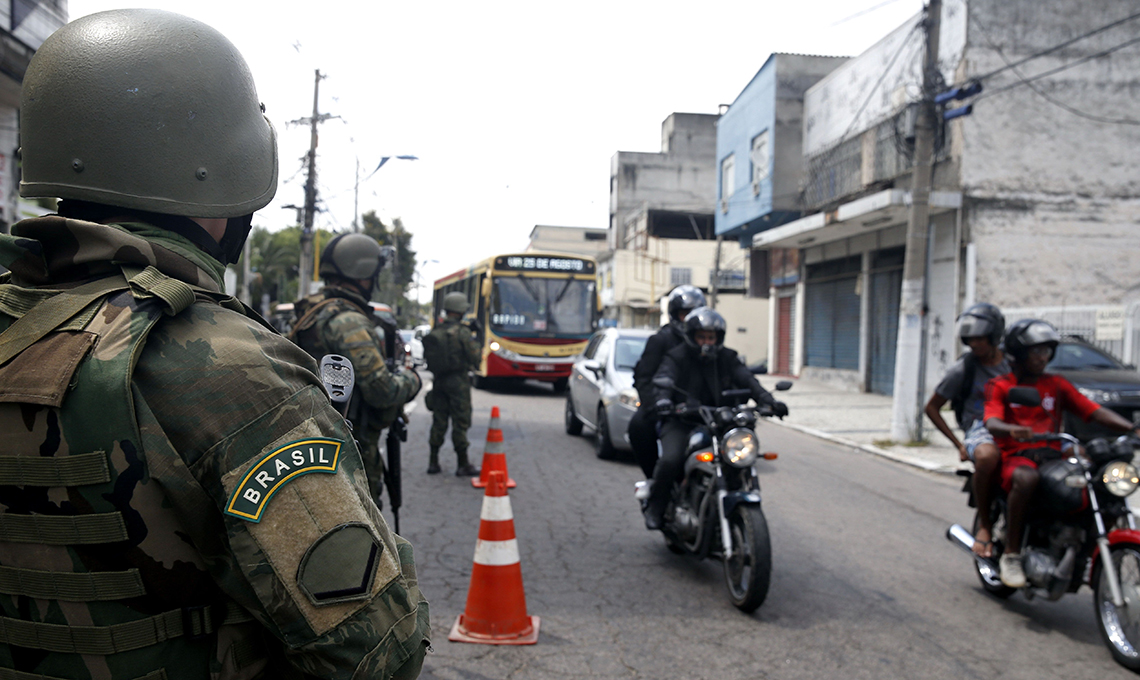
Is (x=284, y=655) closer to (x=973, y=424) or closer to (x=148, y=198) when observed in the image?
(x=148, y=198)

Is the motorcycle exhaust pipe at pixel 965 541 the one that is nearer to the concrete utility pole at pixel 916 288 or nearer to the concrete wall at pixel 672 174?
the concrete utility pole at pixel 916 288

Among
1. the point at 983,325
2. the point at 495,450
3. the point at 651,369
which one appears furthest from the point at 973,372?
the point at 495,450

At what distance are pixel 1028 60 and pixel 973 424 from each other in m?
14.2

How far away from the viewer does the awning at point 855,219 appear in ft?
53.0

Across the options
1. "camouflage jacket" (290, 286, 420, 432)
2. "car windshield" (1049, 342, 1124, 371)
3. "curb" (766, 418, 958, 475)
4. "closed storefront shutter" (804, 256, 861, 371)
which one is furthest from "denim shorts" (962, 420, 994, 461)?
"closed storefront shutter" (804, 256, 861, 371)

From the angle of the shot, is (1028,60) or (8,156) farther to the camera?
(1028,60)

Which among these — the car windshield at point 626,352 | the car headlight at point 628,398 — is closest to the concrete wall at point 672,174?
the car windshield at point 626,352

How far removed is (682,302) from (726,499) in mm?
1793

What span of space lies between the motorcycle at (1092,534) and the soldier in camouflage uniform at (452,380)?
5181 mm

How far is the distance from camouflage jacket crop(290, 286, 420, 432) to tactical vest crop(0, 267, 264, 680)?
2.87 m

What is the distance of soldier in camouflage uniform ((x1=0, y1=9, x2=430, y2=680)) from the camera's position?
45.1 inches

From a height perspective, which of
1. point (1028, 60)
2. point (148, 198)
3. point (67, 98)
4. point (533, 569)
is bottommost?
point (533, 569)

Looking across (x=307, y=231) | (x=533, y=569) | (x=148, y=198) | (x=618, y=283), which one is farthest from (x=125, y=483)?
(x=618, y=283)

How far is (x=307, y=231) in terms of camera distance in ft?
81.1
